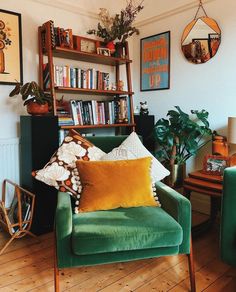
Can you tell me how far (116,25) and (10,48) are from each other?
43.7 inches

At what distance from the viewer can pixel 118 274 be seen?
179cm

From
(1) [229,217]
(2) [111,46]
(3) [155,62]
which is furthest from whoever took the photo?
(3) [155,62]

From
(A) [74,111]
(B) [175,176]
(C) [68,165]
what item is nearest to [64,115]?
(A) [74,111]

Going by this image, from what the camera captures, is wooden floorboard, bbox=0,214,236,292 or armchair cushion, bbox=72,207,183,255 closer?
armchair cushion, bbox=72,207,183,255

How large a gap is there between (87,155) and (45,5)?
1.74 meters

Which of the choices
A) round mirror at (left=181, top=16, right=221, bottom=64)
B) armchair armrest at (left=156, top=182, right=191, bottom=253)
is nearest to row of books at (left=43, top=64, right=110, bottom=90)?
round mirror at (left=181, top=16, right=221, bottom=64)

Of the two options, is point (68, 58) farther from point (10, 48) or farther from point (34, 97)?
point (34, 97)

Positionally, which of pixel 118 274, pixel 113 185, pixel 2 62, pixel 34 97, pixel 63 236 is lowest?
pixel 118 274

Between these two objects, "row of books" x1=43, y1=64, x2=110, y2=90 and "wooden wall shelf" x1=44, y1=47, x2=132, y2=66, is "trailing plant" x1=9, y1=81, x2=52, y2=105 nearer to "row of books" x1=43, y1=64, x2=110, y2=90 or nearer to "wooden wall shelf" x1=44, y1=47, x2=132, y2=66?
"row of books" x1=43, y1=64, x2=110, y2=90

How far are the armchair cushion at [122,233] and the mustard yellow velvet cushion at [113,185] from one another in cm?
12

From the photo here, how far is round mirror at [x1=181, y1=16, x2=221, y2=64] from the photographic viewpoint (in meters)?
2.58

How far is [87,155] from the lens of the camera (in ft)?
6.43

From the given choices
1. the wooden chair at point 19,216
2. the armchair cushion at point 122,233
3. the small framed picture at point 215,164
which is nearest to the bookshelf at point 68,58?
the wooden chair at point 19,216

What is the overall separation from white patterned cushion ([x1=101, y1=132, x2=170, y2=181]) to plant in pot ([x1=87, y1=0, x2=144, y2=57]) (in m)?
1.41
